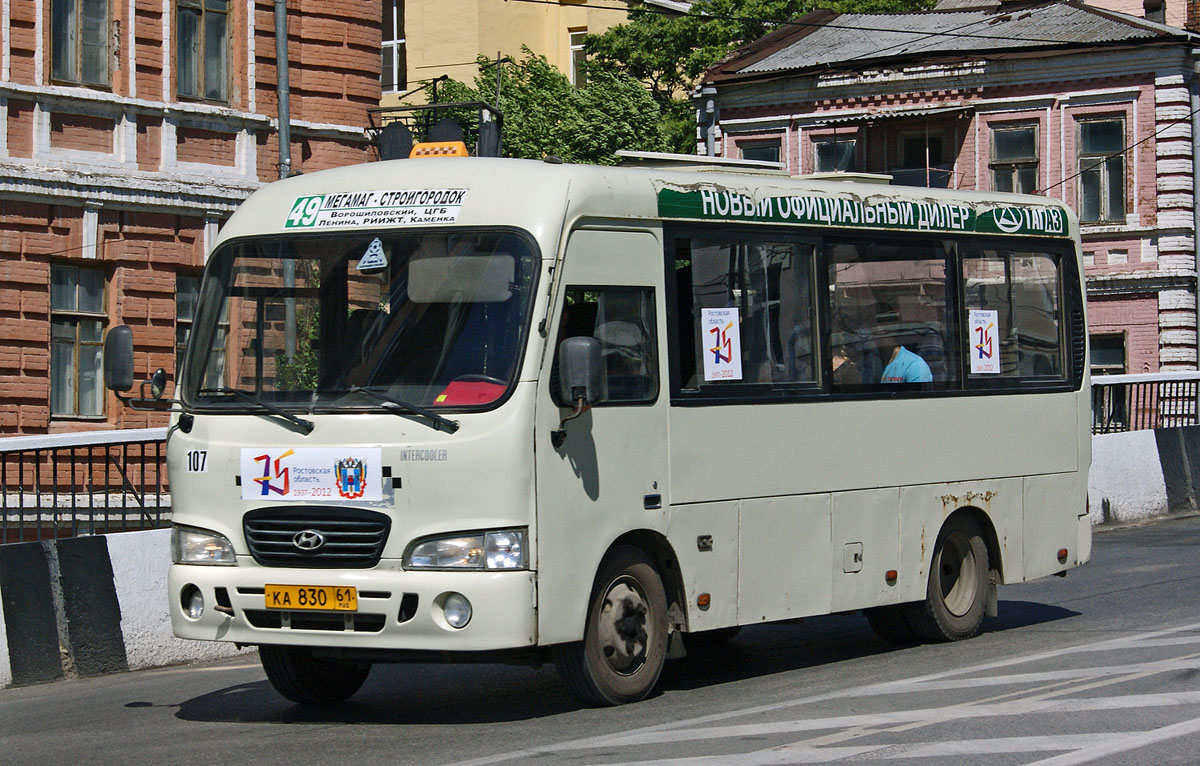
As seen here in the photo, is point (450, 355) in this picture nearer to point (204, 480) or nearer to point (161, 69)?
point (204, 480)

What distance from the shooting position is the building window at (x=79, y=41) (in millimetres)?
22125

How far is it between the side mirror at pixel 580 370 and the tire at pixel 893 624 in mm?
3697

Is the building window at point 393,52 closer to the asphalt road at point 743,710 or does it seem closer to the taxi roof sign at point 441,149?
the taxi roof sign at point 441,149

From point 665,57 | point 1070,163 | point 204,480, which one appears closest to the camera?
point 204,480

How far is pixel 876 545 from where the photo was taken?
11211 mm

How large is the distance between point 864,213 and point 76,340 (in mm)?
13677

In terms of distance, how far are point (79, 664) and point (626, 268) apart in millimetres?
4604

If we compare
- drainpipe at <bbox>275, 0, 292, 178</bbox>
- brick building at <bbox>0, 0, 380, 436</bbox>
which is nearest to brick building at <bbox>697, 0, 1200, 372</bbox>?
brick building at <bbox>0, 0, 380, 436</bbox>

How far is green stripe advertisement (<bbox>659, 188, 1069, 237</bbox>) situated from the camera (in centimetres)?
1021

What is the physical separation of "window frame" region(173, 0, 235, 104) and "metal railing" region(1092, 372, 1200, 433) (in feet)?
37.4

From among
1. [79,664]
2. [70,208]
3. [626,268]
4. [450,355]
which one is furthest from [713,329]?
[70,208]

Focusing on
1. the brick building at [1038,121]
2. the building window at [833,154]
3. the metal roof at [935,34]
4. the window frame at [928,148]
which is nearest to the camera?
the brick building at [1038,121]

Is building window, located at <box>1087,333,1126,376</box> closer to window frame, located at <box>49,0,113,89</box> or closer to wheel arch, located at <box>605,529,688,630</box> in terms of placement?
window frame, located at <box>49,0,113,89</box>

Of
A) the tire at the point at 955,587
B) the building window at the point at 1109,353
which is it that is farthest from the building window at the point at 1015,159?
the tire at the point at 955,587
